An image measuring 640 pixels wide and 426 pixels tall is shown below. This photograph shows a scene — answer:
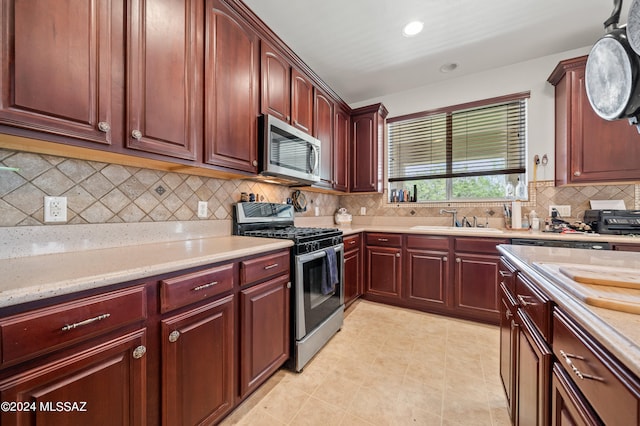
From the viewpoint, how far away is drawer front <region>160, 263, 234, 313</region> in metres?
0.97

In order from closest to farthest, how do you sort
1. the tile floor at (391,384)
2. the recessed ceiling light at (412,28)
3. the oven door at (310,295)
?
the tile floor at (391,384) < the oven door at (310,295) < the recessed ceiling light at (412,28)

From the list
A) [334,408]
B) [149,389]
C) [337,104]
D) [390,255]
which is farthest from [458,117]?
[149,389]

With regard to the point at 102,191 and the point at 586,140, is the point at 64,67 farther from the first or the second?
the point at 586,140

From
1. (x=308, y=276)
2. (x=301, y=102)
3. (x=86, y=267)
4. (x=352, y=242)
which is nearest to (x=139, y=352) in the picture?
(x=86, y=267)

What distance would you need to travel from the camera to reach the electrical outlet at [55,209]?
1.15 metres

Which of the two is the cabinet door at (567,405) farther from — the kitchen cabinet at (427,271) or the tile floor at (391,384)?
the kitchen cabinet at (427,271)

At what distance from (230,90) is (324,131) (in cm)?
128

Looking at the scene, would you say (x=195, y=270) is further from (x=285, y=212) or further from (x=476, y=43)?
(x=476, y=43)

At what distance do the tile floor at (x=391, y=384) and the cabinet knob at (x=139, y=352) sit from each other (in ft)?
2.32

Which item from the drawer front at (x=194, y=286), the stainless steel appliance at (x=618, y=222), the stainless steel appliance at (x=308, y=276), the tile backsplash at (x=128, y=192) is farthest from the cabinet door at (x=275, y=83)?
the stainless steel appliance at (x=618, y=222)

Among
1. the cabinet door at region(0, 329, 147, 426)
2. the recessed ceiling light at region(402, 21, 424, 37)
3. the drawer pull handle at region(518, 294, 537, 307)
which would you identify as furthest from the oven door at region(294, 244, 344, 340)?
the recessed ceiling light at region(402, 21, 424, 37)

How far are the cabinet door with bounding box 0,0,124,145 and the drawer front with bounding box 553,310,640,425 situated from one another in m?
1.72

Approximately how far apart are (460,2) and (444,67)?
953 mm

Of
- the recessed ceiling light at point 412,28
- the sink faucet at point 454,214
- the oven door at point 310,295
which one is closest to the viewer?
the oven door at point 310,295
